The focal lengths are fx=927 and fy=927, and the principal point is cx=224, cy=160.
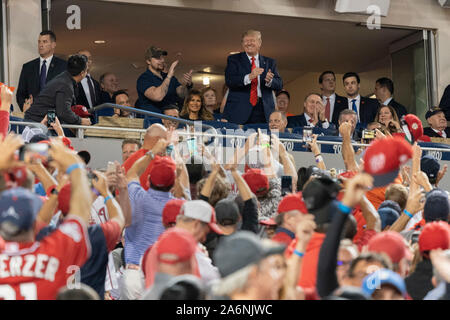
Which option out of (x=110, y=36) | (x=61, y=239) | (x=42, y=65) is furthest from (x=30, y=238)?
(x=110, y=36)

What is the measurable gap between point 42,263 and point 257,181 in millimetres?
3075

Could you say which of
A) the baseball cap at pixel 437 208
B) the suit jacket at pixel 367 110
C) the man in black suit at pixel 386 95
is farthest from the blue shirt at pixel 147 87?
the baseball cap at pixel 437 208

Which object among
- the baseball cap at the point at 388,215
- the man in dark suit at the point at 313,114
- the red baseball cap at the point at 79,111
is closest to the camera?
the baseball cap at the point at 388,215

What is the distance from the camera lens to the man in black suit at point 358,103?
13844 millimetres

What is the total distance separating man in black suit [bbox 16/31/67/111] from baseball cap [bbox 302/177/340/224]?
7377 mm

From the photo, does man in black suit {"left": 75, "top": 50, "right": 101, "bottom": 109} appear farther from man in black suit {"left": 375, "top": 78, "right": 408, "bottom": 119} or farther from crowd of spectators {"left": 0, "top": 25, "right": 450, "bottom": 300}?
man in black suit {"left": 375, "top": 78, "right": 408, "bottom": 119}

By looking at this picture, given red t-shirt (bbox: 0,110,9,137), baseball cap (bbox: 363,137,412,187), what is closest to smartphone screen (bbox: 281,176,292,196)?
red t-shirt (bbox: 0,110,9,137)

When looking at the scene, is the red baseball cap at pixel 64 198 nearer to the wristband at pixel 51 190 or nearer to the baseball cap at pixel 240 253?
the wristband at pixel 51 190

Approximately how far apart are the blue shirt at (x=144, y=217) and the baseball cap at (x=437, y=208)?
6.10 ft

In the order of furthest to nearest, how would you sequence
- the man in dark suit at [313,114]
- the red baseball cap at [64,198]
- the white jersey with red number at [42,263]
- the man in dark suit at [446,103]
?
the man in dark suit at [446,103]
the man in dark suit at [313,114]
the red baseball cap at [64,198]
the white jersey with red number at [42,263]

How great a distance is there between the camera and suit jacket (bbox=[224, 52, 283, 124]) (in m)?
12.8

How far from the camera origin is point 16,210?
438 centimetres

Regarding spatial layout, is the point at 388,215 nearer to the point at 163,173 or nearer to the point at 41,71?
the point at 163,173
